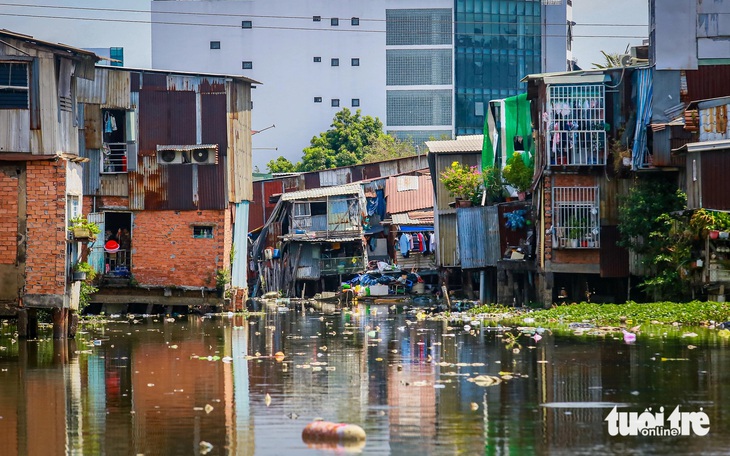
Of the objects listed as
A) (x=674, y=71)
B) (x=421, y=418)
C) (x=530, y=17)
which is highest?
(x=530, y=17)

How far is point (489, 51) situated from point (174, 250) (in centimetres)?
4865

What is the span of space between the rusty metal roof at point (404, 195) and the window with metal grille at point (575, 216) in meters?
20.3

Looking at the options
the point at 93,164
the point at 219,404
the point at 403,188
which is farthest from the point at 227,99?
the point at 219,404

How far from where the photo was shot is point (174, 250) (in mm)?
35094

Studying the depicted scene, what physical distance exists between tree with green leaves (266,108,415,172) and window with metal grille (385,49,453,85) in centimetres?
766

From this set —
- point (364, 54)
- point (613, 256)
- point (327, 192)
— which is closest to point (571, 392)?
point (613, 256)

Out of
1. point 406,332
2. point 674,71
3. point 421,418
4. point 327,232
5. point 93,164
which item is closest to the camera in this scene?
point 421,418

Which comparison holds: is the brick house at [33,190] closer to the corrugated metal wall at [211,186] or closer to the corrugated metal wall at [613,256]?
the corrugated metal wall at [211,186]

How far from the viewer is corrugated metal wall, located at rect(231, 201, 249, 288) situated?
124ft

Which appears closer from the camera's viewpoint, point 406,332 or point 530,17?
point 406,332

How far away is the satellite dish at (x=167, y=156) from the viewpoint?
35.0 meters

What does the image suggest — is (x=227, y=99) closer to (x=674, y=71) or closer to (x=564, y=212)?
(x=564, y=212)

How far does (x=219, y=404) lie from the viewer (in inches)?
599

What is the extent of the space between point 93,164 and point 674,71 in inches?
623
